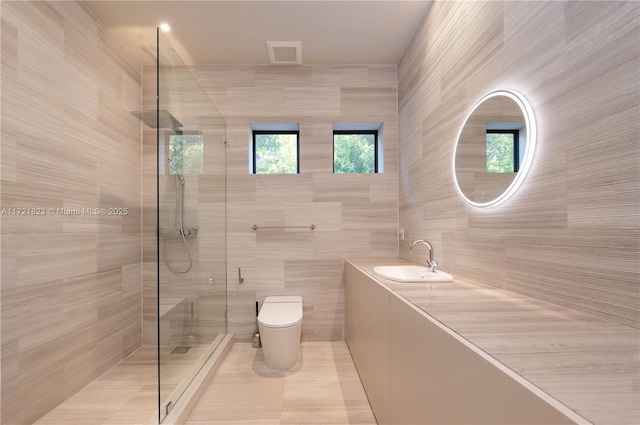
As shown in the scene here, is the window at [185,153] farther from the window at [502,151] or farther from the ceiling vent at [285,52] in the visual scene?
the window at [502,151]

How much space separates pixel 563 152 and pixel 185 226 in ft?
6.26

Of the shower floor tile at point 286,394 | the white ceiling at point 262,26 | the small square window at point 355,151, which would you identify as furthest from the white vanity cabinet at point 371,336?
the white ceiling at point 262,26

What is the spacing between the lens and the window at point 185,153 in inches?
63.0

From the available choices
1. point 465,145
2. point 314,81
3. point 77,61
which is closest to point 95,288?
point 77,61

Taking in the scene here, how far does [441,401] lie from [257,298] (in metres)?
2.02

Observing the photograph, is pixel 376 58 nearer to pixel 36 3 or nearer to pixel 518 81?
pixel 518 81

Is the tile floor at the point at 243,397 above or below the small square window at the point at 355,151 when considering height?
below

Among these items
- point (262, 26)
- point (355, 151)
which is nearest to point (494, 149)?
point (355, 151)

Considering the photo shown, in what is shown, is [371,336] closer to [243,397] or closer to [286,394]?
[286,394]

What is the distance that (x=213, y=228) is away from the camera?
2.19m

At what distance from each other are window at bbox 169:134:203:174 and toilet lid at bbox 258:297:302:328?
1.17 m

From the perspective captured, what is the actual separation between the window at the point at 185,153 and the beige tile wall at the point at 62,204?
0.75 meters

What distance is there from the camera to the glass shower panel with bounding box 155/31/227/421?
1.50 meters

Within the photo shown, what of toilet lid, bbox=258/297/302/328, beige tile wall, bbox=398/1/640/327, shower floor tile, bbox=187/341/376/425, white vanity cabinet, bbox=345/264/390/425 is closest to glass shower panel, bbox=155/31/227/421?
shower floor tile, bbox=187/341/376/425
